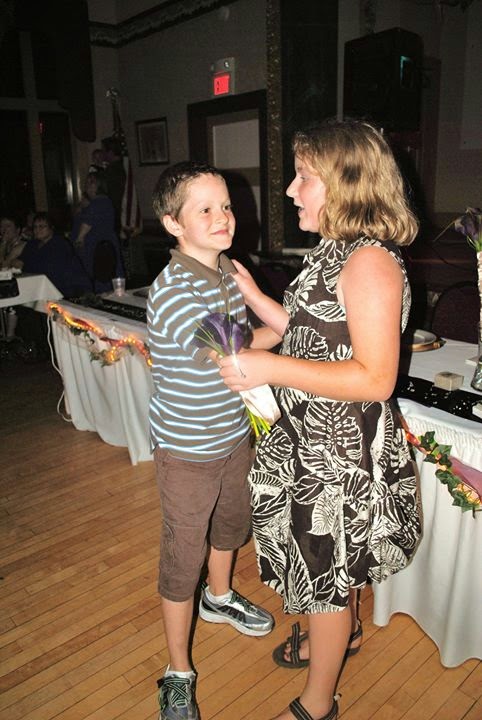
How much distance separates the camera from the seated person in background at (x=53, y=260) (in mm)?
4984

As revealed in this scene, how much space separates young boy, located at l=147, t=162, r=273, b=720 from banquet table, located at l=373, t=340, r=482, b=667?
0.56 metres

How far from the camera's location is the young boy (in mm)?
1295

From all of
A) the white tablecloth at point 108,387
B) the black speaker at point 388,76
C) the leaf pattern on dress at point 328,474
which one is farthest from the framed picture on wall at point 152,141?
the leaf pattern on dress at point 328,474

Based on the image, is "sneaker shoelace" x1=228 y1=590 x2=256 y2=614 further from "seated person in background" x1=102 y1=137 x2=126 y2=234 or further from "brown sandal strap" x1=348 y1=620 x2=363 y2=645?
"seated person in background" x1=102 y1=137 x2=126 y2=234

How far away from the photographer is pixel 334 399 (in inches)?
44.0

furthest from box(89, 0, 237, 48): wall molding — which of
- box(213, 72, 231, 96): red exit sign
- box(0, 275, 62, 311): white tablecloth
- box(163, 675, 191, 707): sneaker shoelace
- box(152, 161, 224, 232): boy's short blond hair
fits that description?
box(163, 675, 191, 707): sneaker shoelace

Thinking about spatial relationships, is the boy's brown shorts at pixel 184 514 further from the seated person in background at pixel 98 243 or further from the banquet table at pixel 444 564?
the seated person in background at pixel 98 243

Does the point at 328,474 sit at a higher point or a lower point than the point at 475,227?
lower

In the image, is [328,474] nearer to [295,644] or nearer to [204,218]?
[204,218]

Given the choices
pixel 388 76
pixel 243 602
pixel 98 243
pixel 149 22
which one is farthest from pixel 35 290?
pixel 149 22

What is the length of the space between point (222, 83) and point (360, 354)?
6354mm

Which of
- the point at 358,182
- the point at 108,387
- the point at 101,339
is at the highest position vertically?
the point at 358,182

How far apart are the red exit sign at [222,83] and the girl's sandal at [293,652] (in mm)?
6227

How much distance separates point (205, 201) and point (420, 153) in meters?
6.76
